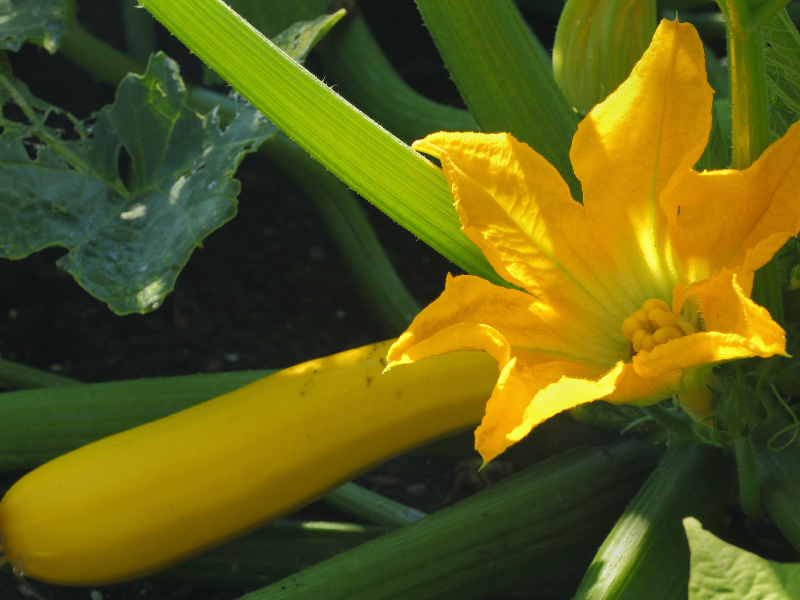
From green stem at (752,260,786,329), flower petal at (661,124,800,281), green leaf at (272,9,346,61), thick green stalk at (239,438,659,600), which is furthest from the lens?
green leaf at (272,9,346,61)

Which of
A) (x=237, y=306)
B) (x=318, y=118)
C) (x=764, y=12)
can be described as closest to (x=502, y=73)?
(x=318, y=118)

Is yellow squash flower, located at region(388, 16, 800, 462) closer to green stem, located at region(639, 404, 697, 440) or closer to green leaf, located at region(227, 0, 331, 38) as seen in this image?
green stem, located at region(639, 404, 697, 440)

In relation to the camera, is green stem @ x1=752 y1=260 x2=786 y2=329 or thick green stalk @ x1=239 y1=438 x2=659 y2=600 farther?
thick green stalk @ x1=239 y1=438 x2=659 y2=600

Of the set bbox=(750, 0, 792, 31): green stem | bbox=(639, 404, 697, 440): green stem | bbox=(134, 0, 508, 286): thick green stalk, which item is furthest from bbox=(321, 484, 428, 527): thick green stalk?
bbox=(750, 0, 792, 31): green stem

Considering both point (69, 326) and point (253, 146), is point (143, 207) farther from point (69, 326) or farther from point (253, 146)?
point (69, 326)

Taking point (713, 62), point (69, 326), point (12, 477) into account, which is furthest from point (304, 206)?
point (713, 62)

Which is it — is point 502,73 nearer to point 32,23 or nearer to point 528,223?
point 528,223
